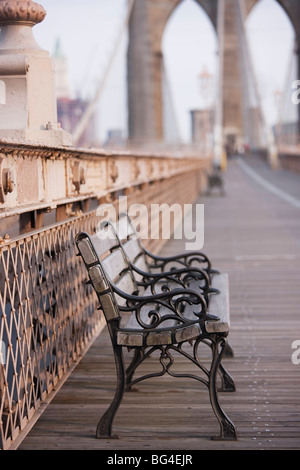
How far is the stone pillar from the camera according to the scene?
4223 mm

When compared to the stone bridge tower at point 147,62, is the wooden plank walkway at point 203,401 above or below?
below

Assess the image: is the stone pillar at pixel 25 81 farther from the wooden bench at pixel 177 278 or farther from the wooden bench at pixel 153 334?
the wooden bench at pixel 153 334

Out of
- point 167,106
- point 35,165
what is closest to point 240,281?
point 35,165

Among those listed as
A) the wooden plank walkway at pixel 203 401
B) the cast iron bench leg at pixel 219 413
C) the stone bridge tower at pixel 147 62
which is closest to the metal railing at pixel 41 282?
the wooden plank walkway at pixel 203 401

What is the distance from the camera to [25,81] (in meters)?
4.25

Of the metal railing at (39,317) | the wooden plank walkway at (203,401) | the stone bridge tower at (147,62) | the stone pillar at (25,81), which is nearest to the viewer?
the metal railing at (39,317)

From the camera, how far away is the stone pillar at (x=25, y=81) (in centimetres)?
422

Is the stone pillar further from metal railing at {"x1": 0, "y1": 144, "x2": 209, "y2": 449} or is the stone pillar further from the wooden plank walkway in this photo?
the wooden plank walkway

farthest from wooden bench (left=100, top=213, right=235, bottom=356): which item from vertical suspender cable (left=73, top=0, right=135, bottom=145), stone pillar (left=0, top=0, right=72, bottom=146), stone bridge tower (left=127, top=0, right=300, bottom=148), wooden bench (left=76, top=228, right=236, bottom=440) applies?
stone bridge tower (left=127, top=0, right=300, bottom=148)

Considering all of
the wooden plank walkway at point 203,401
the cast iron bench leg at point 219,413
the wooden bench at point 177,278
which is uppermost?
the wooden bench at point 177,278

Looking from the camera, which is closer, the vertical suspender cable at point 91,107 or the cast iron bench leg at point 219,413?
the cast iron bench leg at point 219,413

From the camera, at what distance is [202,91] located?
61.8 metres

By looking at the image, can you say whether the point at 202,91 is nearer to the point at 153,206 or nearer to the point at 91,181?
the point at 153,206
